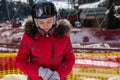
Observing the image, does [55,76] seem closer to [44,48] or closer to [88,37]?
[44,48]

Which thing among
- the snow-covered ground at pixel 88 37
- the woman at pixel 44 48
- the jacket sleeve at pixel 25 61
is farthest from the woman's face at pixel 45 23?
the snow-covered ground at pixel 88 37

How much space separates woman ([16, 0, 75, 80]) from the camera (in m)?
2.50

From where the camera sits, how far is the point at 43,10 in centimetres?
252

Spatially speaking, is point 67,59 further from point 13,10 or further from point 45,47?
point 13,10

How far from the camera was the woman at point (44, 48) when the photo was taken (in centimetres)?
250

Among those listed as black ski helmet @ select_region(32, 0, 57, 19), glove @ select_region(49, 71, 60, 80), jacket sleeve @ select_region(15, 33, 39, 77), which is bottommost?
glove @ select_region(49, 71, 60, 80)

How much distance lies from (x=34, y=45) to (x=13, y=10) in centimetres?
1649

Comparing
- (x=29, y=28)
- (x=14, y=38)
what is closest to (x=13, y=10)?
(x=14, y=38)

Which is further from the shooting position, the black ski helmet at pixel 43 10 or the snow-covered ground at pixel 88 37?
the snow-covered ground at pixel 88 37

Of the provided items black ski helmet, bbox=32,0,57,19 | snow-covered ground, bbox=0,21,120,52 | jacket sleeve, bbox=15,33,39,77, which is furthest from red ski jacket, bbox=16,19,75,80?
snow-covered ground, bbox=0,21,120,52

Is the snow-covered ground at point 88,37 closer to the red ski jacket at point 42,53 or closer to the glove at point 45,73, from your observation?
the red ski jacket at point 42,53

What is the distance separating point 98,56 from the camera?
19.6ft

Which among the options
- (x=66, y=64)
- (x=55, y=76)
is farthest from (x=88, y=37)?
(x=55, y=76)

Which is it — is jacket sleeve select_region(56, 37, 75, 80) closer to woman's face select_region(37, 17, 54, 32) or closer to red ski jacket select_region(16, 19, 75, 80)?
red ski jacket select_region(16, 19, 75, 80)
